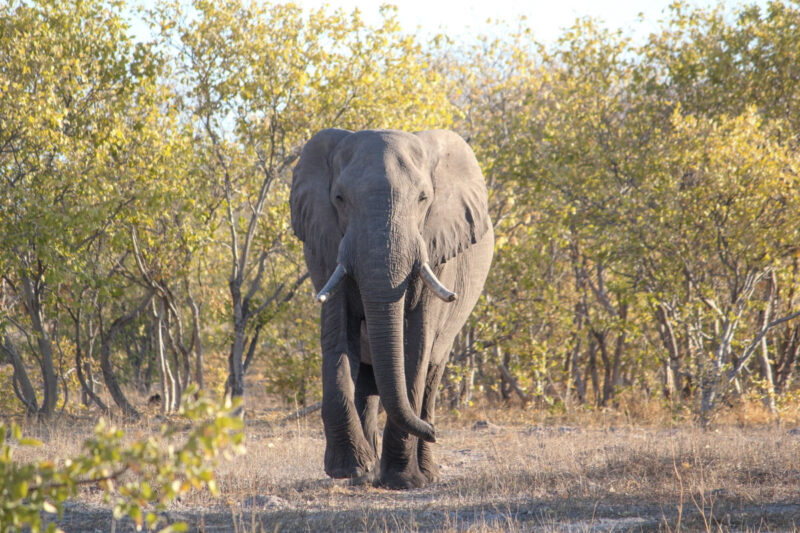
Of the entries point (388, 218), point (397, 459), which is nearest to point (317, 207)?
point (388, 218)

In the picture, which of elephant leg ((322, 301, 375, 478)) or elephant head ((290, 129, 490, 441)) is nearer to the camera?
elephant head ((290, 129, 490, 441))

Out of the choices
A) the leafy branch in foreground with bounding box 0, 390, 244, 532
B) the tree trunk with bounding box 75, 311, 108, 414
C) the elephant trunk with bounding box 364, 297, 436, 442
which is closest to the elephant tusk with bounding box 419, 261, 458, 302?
the elephant trunk with bounding box 364, 297, 436, 442

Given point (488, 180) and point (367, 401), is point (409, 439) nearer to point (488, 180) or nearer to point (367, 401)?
point (367, 401)

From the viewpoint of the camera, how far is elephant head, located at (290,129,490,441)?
618 centimetres

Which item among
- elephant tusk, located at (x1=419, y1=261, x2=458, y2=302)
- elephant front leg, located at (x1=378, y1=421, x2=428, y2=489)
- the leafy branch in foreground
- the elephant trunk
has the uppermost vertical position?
elephant tusk, located at (x1=419, y1=261, x2=458, y2=302)

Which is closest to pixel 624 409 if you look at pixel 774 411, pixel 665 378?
pixel 665 378

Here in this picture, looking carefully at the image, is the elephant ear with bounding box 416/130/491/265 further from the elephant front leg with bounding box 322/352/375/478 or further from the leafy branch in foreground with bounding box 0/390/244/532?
the leafy branch in foreground with bounding box 0/390/244/532

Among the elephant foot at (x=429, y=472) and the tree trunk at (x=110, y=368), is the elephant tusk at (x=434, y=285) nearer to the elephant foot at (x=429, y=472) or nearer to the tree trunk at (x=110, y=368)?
the elephant foot at (x=429, y=472)

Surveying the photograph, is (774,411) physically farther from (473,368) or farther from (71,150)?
(71,150)

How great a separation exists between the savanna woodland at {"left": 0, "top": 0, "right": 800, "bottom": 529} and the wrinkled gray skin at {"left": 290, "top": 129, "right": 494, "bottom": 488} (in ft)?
12.6

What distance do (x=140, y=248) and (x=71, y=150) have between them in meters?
2.26

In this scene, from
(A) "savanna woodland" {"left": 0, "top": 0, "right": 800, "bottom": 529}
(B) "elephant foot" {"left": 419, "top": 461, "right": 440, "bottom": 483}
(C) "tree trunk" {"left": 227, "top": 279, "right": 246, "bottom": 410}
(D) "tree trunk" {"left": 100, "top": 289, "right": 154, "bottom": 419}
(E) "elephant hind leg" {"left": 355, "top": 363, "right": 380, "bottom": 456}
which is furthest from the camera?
(D) "tree trunk" {"left": 100, "top": 289, "right": 154, "bottom": 419}

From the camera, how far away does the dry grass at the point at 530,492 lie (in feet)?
18.3

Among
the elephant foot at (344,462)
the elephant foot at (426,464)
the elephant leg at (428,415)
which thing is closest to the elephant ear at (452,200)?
the elephant leg at (428,415)
